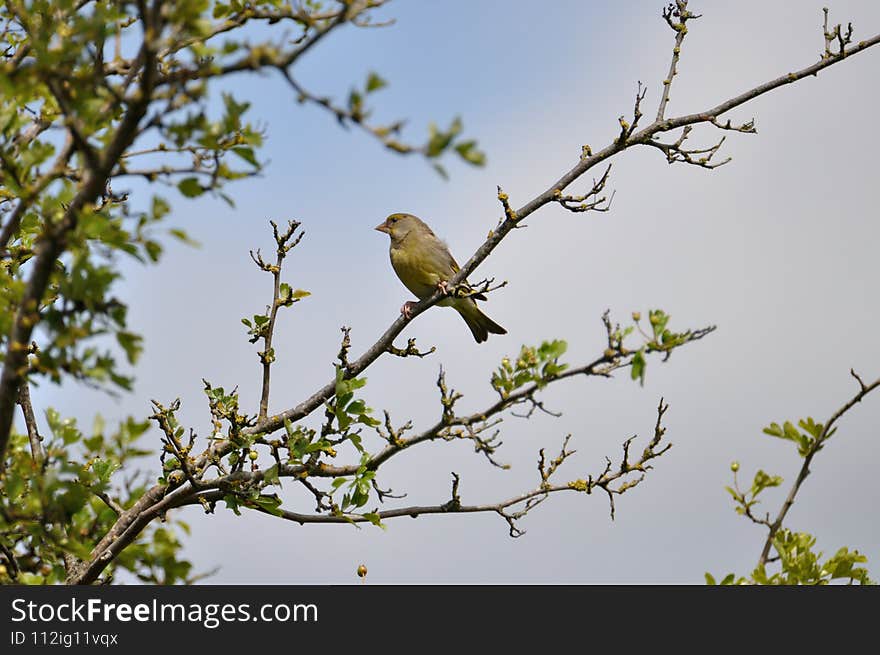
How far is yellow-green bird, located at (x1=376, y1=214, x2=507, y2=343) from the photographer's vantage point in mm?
9781

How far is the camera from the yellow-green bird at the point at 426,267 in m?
9.78

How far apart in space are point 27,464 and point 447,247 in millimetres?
6310

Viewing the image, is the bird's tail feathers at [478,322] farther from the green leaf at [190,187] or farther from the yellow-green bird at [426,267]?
the green leaf at [190,187]

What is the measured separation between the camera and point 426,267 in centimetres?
982

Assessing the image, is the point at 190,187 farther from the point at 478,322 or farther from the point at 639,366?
the point at 478,322

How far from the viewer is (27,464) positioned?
4582 mm

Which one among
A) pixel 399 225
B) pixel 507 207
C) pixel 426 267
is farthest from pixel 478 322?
pixel 507 207

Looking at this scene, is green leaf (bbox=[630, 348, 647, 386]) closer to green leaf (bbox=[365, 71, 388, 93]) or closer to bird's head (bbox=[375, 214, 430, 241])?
green leaf (bbox=[365, 71, 388, 93])

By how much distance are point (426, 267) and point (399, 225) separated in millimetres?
851

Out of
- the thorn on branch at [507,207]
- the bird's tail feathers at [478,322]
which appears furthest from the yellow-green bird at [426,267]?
the thorn on branch at [507,207]

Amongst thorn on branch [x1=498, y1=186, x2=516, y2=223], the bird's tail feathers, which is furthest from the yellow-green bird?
thorn on branch [x1=498, y1=186, x2=516, y2=223]
